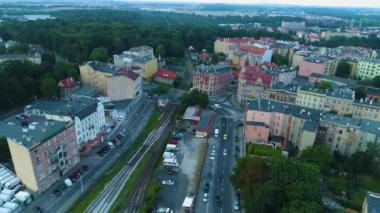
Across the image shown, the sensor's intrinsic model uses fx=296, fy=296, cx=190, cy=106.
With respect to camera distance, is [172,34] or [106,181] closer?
[106,181]

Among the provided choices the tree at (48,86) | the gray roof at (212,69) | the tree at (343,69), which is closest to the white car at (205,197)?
the gray roof at (212,69)

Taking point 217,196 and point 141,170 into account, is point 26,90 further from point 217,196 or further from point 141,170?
point 217,196

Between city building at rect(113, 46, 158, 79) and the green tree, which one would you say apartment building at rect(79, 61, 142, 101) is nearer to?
city building at rect(113, 46, 158, 79)

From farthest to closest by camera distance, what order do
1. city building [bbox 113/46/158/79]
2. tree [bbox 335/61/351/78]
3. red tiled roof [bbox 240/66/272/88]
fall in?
tree [bbox 335/61/351/78]
city building [bbox 113/46/158/79]
red tiled roof [bbox 240/66/272/88]

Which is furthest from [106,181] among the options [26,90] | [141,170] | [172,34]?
[172,34]

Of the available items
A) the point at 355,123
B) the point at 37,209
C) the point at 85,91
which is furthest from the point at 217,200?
the point at 85,91

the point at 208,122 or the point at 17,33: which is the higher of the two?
the point at 17,33

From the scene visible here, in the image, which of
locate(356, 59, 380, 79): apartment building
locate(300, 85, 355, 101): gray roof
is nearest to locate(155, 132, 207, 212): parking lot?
locate(300, 85, 355, 101): gray roof
